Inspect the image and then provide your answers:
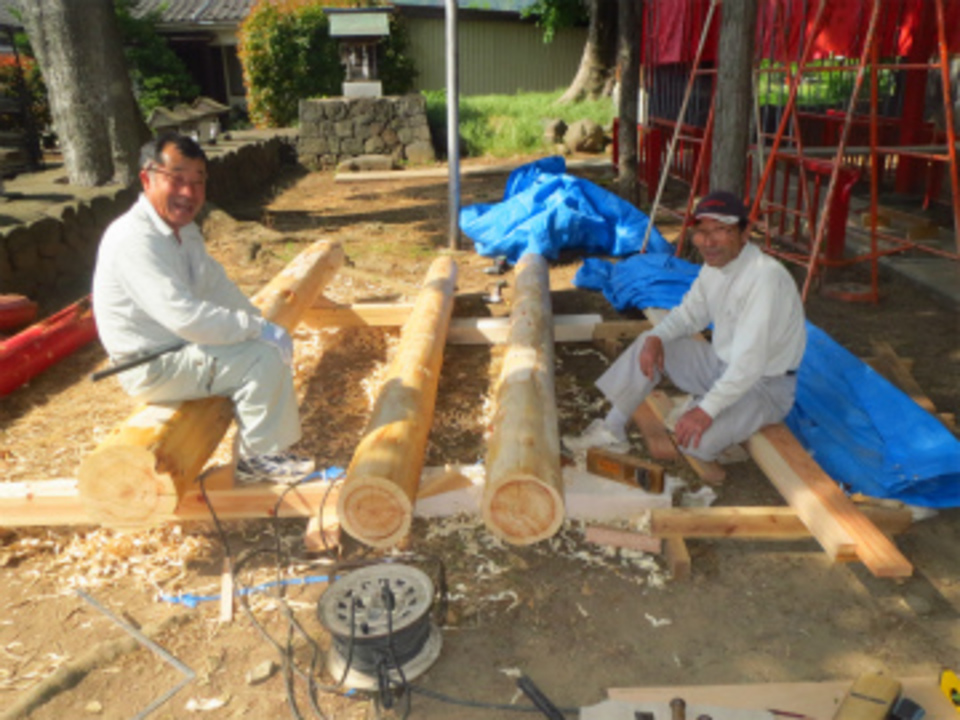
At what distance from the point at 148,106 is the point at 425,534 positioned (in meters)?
19.6

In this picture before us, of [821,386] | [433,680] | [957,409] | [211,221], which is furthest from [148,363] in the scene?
[211,221]

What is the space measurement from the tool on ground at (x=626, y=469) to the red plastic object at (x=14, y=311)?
4.86 metres

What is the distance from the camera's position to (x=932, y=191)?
30.9 feet

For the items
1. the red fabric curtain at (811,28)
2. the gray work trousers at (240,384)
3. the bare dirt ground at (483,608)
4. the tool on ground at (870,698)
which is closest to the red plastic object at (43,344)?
the bare dirt ground at (483,608)

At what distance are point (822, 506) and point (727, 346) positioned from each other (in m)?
1.05

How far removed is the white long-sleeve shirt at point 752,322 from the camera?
11.6 feet

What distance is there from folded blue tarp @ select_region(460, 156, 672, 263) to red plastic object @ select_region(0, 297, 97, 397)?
165 inches

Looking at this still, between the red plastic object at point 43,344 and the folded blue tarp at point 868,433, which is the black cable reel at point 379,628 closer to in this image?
the folded blue tarp at point 868,433

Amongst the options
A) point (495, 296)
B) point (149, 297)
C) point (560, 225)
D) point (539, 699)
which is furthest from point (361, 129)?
point (539, 699)

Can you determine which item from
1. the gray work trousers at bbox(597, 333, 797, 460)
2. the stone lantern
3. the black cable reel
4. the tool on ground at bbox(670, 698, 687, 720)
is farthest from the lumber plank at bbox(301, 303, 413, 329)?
the stone lantern

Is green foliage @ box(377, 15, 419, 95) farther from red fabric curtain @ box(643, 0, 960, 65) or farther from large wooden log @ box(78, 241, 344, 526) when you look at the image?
large wooden log @ box(78, 241, 344, 526)

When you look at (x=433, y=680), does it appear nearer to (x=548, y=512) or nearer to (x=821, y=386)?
(x=548, y=512)

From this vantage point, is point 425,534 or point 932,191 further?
point 932,191

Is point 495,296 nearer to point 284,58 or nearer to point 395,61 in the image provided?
point 284,58
